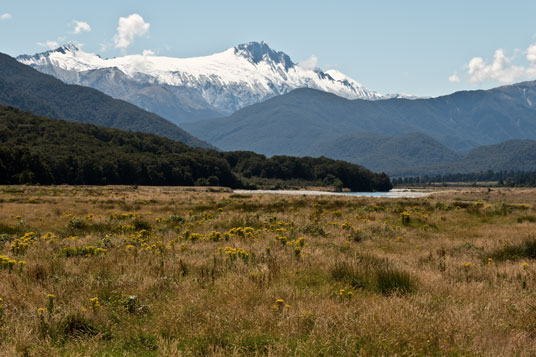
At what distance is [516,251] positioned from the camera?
43.8 feet

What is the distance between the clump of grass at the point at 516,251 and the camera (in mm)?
12953

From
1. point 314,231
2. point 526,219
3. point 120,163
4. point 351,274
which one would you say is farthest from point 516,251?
point 120,163

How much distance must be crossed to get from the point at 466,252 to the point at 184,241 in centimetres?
913

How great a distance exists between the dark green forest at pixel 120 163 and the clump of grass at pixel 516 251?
85.0 m

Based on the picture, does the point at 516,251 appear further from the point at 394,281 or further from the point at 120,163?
the point at 120,163

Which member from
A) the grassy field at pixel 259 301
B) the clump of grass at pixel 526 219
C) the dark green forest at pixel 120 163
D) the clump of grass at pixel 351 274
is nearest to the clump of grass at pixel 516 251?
the grassy field at pixel 259 301

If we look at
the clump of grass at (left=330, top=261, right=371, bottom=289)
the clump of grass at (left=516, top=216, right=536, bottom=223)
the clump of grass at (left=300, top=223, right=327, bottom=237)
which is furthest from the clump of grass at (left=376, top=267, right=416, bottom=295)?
the clump of grass at (left=516, top=216, right=536, bottom=223)

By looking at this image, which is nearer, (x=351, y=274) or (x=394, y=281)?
(x=394, y=281)

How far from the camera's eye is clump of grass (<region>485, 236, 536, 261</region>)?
510 inches

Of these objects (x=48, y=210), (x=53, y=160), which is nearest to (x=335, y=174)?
(x=53, y=160)

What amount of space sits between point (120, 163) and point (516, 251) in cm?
11961

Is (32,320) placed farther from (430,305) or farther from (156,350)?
(430,305)

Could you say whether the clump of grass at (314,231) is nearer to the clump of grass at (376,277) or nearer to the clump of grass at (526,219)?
the clump of grass at (376,277)

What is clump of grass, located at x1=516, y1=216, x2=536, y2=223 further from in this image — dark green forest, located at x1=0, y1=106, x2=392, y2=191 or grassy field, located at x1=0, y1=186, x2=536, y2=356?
dark green forest, located at x1=0, y1=106, x2=392, y2=191
